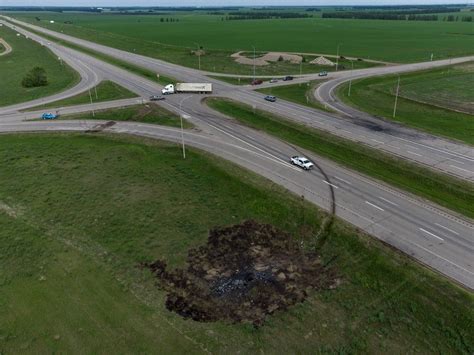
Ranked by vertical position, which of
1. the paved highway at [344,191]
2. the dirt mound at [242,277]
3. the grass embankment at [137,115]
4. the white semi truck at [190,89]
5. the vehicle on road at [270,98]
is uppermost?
the white semi truck at [190,89]

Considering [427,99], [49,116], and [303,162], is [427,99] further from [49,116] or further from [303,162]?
[49,116]

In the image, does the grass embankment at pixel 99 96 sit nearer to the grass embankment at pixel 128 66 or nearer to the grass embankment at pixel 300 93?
the grass embankment at pixel 128 66

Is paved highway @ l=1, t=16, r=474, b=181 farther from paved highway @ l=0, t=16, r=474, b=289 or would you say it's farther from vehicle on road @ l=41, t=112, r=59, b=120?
vehicle on road @ l=41, t=112, r=59, b=120

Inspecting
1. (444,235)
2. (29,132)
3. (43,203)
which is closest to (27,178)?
(43,203)

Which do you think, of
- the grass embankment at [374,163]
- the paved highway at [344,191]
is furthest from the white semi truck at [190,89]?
the grass embankment at [374,163]

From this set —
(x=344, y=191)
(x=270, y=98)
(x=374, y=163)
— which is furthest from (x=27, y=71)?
(x=344, y=191)

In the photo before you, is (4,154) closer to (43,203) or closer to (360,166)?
(43,203)
